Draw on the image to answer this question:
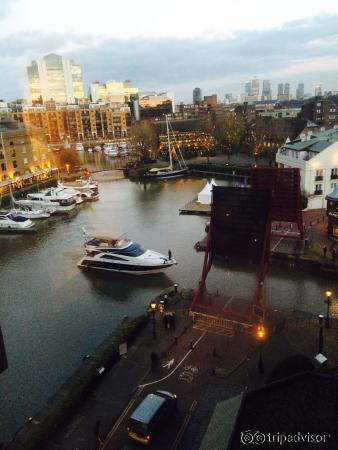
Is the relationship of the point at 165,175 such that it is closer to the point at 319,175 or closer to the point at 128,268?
the point at 319,175

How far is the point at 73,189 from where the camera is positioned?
5772cm

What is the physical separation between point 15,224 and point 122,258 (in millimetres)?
19756

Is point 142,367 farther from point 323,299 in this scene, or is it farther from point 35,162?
point 35,162

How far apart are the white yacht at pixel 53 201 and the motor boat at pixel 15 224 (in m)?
6.50

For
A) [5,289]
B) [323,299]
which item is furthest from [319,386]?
[5,289]

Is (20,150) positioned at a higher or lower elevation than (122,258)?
higher

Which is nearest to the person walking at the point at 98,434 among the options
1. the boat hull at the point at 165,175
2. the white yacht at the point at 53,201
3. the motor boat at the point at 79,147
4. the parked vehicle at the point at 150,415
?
the parked vehicle at the point at 150,415

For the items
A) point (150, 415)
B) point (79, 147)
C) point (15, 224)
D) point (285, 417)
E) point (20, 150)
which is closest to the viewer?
point (285, 417)

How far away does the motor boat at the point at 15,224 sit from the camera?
44062mm

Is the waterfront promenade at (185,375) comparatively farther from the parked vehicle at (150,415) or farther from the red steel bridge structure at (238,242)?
the red steel bridge structure at (238,242)

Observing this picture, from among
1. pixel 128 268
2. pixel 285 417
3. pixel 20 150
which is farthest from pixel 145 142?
pixel 285 417

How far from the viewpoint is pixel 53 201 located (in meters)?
53.1

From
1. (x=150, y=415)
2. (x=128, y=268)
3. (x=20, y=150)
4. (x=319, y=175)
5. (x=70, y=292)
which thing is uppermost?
(x=20, y=150)

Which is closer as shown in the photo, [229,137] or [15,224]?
[15,224]
